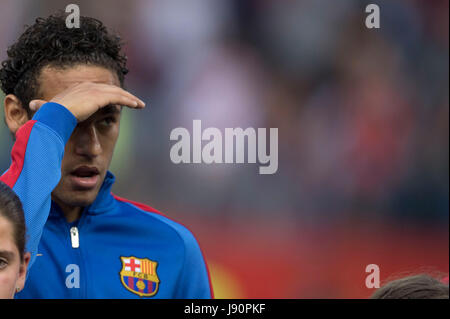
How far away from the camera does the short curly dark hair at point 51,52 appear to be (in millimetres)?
2092

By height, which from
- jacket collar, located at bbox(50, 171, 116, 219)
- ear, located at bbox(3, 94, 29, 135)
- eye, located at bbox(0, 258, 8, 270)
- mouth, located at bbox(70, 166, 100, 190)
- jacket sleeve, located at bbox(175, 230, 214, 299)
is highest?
ear, located at bbox(3, 94, 29, 135)

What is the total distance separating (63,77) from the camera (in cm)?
205

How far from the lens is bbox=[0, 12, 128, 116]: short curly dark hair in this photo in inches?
82.4

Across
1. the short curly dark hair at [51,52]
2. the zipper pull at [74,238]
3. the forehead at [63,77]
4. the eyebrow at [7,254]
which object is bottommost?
the zipper pull at [74,238]

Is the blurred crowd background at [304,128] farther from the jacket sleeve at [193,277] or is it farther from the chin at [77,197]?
the chin at [77,197]

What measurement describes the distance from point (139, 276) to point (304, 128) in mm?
2898

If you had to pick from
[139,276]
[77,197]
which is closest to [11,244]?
[77,197]

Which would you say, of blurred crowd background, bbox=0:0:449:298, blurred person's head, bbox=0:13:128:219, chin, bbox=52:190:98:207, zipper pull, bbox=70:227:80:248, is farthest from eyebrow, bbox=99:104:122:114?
blurred crowd background, bbox=0:0:449:298

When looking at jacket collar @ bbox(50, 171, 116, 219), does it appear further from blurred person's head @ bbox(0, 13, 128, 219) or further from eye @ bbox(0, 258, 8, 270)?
eye @ bbox(0, 258, 8, 270)

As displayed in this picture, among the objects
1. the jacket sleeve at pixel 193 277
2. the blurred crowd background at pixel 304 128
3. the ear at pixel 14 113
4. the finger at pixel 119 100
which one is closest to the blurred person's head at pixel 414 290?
the jacket sleeve at pixel 193 277

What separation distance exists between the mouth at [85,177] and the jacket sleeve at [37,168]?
255 mm

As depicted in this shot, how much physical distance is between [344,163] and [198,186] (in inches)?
40.7
